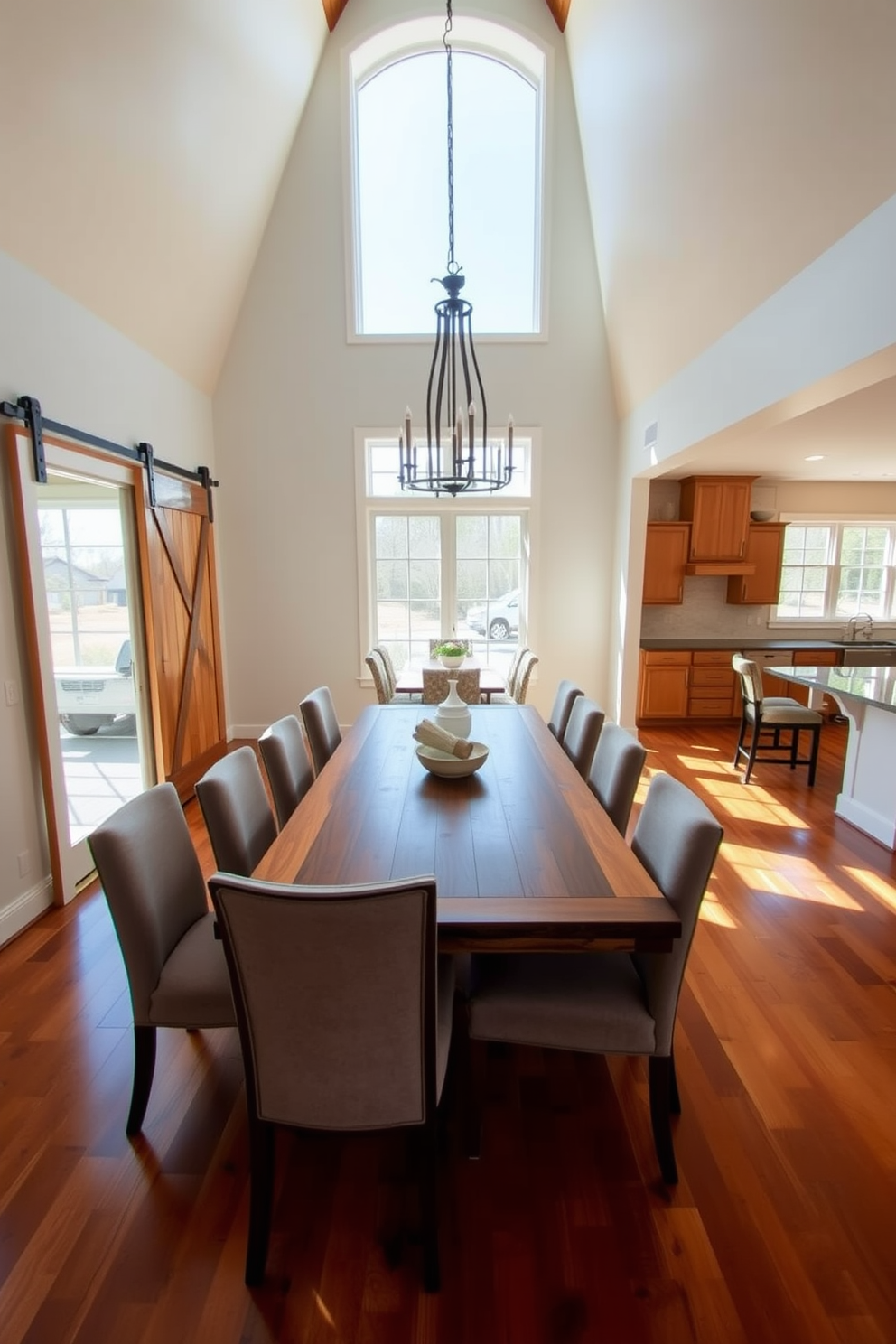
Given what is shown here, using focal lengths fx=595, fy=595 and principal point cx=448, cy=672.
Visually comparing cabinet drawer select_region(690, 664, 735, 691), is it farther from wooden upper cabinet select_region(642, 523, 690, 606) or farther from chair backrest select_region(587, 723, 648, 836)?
chair backrest select_region(587, 723, 648, 836)

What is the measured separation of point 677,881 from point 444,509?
14.2 ft

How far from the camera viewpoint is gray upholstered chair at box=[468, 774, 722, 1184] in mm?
1471

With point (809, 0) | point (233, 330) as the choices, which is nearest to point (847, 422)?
point (809, 0)

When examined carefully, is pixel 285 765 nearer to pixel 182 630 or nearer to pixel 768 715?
pixel 182 630

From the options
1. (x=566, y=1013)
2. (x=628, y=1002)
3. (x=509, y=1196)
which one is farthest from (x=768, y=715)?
(x=509, y=1196)

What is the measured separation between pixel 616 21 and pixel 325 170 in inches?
91.1

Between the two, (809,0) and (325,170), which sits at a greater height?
(325,170)

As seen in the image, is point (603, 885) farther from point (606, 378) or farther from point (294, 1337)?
point (606, 378)

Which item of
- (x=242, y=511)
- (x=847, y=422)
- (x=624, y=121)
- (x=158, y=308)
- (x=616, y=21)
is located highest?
(x=616, y=21)

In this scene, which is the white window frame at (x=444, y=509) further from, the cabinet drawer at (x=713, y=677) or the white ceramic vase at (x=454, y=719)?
the white ceramic vase at (x=454, y=719)

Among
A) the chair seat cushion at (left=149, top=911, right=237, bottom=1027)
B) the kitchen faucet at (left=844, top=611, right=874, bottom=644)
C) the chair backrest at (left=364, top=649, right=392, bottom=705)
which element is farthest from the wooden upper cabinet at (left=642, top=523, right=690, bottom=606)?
the chair seat cushion at (left=149, top=911, right=237, bottom=1027)

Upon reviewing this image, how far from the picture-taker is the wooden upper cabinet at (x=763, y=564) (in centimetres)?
586

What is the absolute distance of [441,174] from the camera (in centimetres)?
481

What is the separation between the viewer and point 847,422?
147 inches
